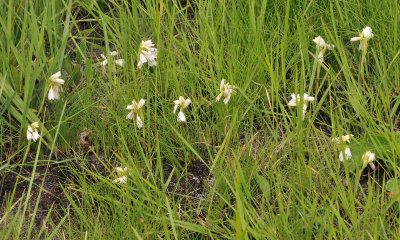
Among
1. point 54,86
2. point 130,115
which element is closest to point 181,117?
point 130,115

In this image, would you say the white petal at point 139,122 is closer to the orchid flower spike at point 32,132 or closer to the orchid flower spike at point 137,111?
the orchid flower spike at point 137,111

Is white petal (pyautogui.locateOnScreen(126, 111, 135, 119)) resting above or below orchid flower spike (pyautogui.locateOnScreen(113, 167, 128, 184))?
above

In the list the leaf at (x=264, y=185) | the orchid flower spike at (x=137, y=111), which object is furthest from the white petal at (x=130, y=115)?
the leaf at (x=264, y=185)

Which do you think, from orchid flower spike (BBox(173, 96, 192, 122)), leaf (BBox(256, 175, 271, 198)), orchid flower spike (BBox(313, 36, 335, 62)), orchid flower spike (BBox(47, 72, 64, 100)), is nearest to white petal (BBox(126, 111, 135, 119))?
orchid flower spike (BBox(173, 96, 192, 122))

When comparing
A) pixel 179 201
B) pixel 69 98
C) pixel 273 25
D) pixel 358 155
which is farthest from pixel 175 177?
pixel 273 25

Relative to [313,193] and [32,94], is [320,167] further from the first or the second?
[32,94]

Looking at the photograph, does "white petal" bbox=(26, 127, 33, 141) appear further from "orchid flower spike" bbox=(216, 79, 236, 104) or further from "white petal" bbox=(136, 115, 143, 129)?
A: "orchid flower spike" bbox=(216, 79, 236, 104)
